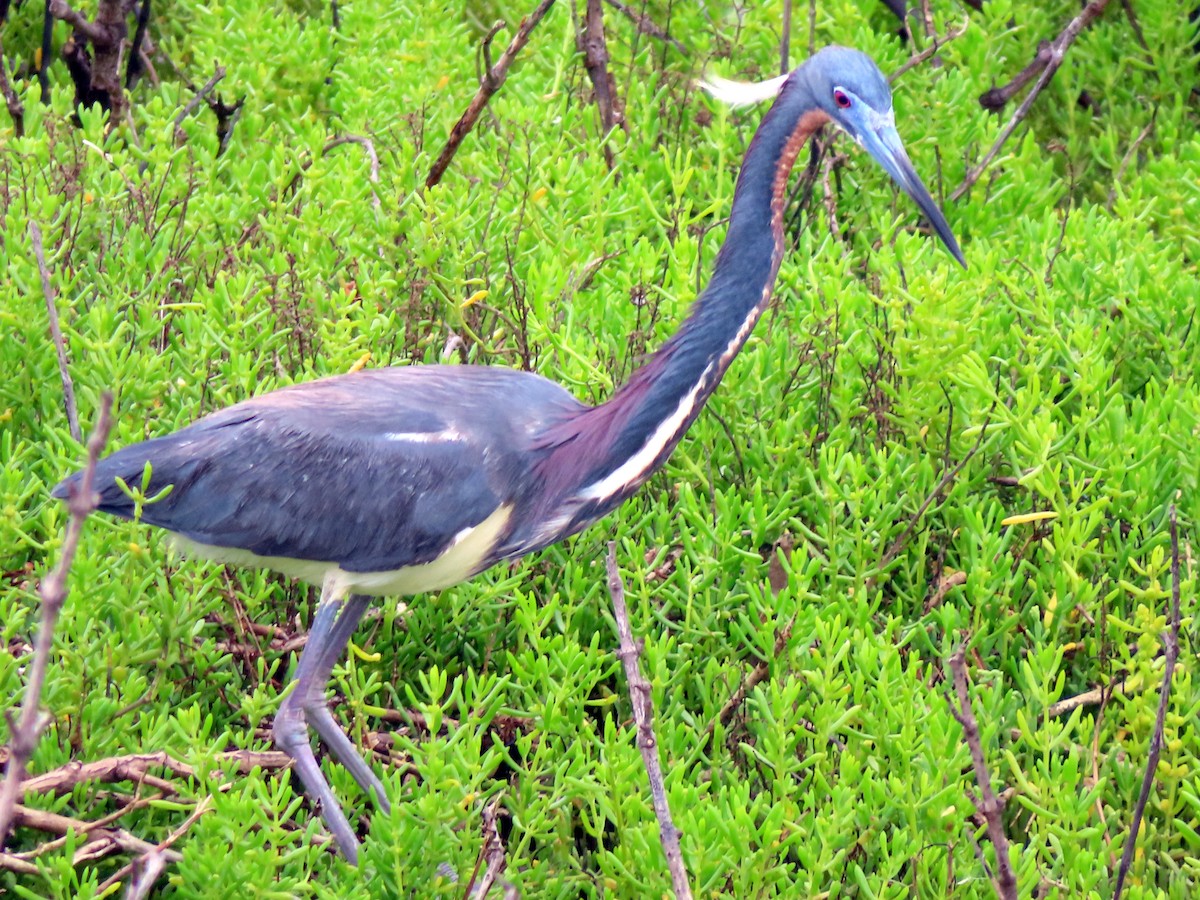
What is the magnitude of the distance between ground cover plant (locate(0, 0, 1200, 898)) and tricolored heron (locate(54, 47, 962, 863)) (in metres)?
0.15

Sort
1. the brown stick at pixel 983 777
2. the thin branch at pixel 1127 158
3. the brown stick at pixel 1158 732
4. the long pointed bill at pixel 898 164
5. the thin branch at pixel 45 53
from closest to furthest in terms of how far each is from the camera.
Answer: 1. the brown stick at pixel 983 777
2. the brown stick at pixel 1158 732
3. the long pointed bill at pixel 898 164
4. the thin branch at pixel 1127 158
5. the thin branch at pixel 45 53

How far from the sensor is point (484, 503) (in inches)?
149

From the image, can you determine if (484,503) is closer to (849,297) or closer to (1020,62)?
(849,297)

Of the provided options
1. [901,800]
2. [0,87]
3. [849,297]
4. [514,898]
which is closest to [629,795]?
[901,800]

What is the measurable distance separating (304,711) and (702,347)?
48.3 inches

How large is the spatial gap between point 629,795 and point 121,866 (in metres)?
1.05

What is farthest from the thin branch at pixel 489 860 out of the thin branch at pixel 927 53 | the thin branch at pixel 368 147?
the thin branch at pixel 927 53

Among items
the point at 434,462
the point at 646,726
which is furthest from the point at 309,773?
the point at 646,726

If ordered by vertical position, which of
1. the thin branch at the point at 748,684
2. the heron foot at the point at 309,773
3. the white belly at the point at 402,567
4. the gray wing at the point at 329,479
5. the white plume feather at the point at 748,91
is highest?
the white plume feather at the point at 748,91

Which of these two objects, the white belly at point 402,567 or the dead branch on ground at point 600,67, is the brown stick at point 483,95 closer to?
the dead branch on ground at point 600,67

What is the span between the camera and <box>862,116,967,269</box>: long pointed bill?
387 cm

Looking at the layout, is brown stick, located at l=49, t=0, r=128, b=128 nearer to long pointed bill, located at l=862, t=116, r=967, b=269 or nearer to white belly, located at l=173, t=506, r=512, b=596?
white belly, located at l=173, t=506, r=512, b=596

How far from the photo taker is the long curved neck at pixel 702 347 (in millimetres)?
3777

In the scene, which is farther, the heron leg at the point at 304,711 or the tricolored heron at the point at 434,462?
the tricolored heron at the point at 434,462
